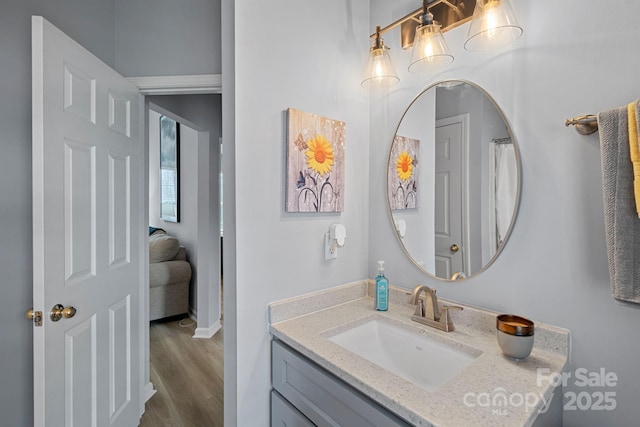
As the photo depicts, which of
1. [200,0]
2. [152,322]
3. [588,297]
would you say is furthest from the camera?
[152,322]

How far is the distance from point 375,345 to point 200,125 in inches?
100

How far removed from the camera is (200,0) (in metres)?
1.80

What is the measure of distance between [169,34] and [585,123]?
2.07 meters

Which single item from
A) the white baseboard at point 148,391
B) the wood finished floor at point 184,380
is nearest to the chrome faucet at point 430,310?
the wood finished floor at point 184,380

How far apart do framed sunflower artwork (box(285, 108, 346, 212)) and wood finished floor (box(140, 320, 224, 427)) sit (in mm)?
1549

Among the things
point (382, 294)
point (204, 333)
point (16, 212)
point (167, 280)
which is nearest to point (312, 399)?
point (382, 294)

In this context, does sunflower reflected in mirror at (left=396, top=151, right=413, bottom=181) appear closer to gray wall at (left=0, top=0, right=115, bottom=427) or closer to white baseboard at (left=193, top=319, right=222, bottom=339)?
gray wall at (left=0, top=0, right=115, bottom=427)

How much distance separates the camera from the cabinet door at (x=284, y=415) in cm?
108

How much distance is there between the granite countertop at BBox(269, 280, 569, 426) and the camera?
0.75m

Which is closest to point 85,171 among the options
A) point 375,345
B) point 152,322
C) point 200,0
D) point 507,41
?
point 200,0

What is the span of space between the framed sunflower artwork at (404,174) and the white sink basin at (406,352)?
0.57 meters

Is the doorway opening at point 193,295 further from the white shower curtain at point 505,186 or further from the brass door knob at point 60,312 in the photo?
the white shower curtain at point 505,186

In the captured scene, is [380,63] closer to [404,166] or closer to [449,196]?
[404,166]

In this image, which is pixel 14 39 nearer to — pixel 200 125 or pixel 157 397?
pixel 200 125
